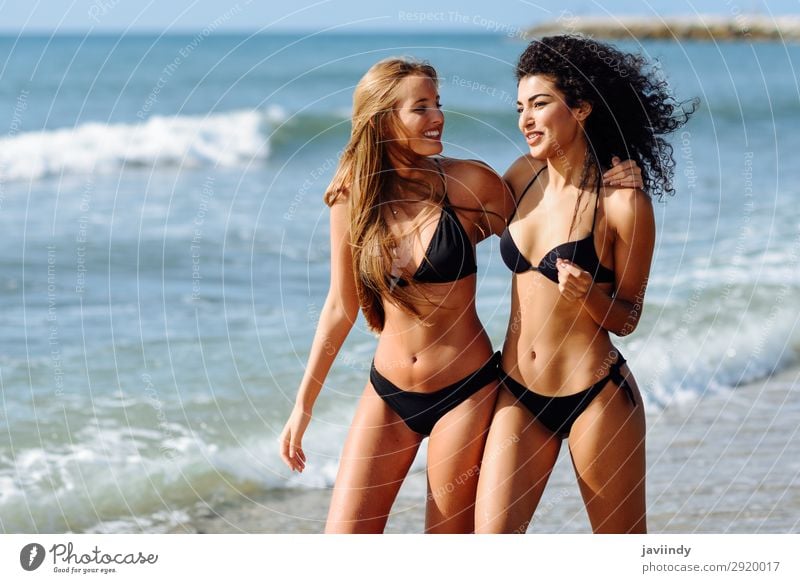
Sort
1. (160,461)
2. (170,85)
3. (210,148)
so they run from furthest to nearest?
(170,85), (210,148), (160,461)

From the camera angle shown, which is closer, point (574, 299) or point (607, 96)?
point (574, 299)

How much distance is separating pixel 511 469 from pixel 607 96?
1.66 metres

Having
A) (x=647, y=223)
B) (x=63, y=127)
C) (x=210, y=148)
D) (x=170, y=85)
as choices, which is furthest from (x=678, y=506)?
(x=170, y=85)

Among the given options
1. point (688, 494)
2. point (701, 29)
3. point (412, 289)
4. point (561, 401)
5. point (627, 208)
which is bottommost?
point (701, 29)

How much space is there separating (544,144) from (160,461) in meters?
4.85

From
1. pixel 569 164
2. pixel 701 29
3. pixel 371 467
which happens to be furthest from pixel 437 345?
pixel 701 29

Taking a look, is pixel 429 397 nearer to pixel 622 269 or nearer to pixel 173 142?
pixel 622 269

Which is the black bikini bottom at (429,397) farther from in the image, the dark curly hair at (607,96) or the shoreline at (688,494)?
the shoreline at (688,494)

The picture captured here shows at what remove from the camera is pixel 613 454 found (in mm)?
4688

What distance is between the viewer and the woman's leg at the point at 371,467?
4816mm

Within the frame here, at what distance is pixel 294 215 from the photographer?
1664 cm

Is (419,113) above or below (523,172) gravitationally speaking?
above

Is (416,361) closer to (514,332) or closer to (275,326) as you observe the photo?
(514,332)

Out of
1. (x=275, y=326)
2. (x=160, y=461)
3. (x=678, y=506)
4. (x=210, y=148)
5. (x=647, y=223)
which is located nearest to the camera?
(x=647, y=223)
